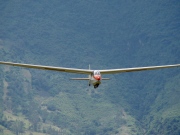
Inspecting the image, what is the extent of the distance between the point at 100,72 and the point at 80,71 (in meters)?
2.90

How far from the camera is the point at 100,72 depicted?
89.8 meters

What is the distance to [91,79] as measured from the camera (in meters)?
89.3

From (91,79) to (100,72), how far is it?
5.60ft

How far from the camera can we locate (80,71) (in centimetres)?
8975
